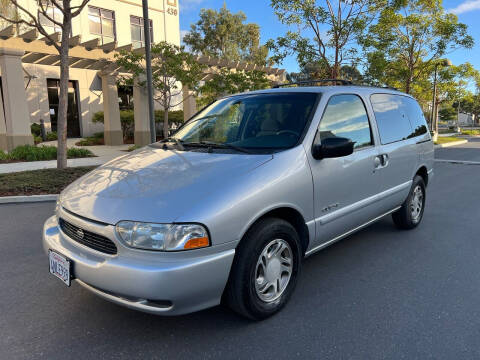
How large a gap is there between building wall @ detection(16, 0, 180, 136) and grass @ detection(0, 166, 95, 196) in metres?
14.8

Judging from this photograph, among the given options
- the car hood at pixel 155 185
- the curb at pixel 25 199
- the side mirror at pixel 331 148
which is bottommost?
the curb at pixel 25 199

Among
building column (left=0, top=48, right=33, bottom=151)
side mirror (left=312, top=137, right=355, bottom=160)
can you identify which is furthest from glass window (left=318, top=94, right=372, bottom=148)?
building column (left=0, top=48, right=33, bottom=151)

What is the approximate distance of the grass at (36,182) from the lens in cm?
748

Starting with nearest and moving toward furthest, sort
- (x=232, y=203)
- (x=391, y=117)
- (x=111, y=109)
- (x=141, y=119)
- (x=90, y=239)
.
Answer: (x=232, y=203), (x=90, y=239), (x=391, y=117), (x=141, y=119), (x=111, y=109)

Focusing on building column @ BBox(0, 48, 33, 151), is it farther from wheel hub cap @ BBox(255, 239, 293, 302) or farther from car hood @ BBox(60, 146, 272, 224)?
wheel hub cap @ BBox(255, 239, 293, 302)

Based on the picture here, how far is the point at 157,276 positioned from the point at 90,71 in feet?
79.4

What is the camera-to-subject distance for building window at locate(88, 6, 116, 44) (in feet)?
75.5

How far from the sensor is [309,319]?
2879mm

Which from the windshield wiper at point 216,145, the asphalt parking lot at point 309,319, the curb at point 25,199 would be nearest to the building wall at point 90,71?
the curb at point 25,199

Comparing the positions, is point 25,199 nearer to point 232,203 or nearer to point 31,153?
point 232,203

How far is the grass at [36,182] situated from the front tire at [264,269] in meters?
6.11

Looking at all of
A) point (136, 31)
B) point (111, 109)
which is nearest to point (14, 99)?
point (111, 109)

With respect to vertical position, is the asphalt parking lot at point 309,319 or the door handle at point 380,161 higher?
the door handle at point 380,161

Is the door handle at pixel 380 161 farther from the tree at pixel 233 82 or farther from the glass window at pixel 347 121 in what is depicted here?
the tree at pixel 233 82
